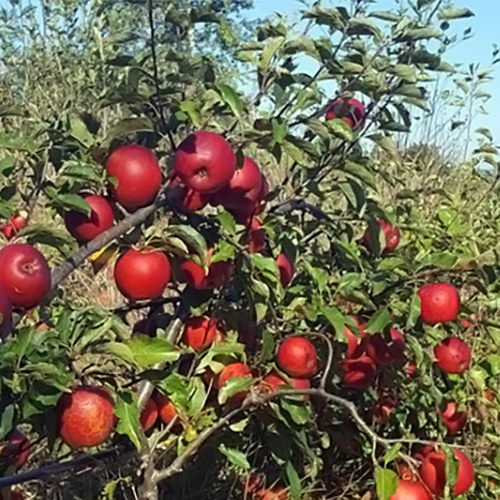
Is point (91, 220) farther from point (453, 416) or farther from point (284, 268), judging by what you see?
point (453, 416)

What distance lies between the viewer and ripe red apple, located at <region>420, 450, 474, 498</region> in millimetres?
2084

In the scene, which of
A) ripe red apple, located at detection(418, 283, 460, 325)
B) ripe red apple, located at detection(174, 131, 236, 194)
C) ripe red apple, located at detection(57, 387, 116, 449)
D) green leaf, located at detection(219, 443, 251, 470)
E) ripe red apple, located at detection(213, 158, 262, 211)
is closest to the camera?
ripe red apple, located at detection(57, 387, 116, 449)

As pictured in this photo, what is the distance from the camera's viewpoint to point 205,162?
155 centimetres

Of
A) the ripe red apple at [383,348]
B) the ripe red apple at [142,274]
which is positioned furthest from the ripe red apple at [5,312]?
the ripe red apple at [383,348]

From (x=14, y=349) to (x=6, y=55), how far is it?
525cm

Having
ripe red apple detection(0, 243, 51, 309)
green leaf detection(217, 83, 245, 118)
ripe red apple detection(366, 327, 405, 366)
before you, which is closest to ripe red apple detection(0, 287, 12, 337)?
ripe red apple detection(0, 243, 51, 309)

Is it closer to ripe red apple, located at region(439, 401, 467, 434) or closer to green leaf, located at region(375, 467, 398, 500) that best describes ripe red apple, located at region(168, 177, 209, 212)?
green leaf, located at region(375, 467, 398, 500)

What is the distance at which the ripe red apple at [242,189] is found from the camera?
5.55 feet

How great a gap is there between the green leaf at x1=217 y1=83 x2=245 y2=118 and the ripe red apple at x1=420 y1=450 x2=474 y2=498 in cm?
91

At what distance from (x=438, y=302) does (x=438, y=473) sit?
1.25 ft

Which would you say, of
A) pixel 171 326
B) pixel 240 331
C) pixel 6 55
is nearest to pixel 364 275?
pixel 240 331

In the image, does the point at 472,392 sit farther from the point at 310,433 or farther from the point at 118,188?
the point at 118,188

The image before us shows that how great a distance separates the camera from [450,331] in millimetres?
2336

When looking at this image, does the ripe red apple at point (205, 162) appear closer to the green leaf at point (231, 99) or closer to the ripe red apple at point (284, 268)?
the green leaf at point (231, 99)
